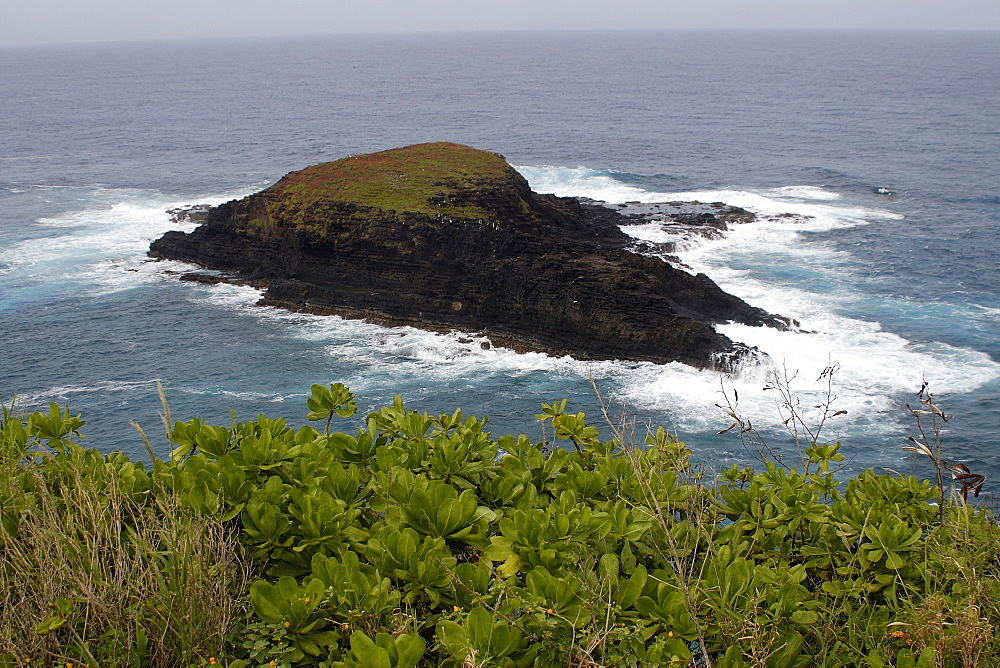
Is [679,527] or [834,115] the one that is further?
[834,115]

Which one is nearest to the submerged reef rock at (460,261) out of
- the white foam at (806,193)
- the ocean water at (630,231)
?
the ocean water at (630,231)

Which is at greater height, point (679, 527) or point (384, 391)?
point (679, 527)

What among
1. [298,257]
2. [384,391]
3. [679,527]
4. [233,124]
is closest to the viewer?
[679,527]

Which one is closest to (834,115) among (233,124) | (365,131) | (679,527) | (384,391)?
(365,131)

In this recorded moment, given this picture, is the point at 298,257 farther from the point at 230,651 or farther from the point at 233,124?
the point at 233,124

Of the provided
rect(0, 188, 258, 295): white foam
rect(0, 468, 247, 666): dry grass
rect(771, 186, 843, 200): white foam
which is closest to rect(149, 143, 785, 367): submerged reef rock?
rect(0, 188, 258, 295): white foam

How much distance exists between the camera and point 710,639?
15.4ft

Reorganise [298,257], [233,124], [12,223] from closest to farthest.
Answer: [298,257], [12,223], [233,124]

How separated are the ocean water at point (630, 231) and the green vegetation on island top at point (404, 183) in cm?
718

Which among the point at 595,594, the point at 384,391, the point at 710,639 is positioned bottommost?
the point at 384,391

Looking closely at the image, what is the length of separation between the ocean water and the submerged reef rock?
56.0 inches

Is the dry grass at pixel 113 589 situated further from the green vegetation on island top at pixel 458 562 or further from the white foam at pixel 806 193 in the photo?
the white foam at pixel 806 193

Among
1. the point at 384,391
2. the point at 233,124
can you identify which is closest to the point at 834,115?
the point at 233,124

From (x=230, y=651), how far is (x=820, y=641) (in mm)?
3527
